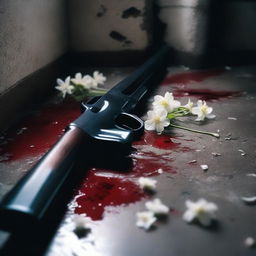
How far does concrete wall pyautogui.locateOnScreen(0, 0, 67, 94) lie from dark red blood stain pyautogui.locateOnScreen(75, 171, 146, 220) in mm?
470

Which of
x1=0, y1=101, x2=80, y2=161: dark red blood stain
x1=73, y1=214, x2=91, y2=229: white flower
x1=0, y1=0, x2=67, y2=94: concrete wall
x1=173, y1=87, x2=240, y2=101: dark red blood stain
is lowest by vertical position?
x1=173, y1=87, x2=240, y2=101: dark red blood stain

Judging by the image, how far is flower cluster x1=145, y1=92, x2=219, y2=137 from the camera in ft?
3.35

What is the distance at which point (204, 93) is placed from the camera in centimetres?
145

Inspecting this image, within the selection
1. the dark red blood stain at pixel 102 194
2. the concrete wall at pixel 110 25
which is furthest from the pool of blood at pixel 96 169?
the concrete wall at pixel 110 25

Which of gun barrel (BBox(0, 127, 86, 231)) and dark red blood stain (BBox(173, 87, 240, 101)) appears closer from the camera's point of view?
gun barrel (BBox(0, 127, 86, 231))

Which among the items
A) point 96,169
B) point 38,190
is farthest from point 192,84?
point 38,190

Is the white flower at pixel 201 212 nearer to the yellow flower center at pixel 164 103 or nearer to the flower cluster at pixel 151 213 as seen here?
the flower cluster at pixel 151 213

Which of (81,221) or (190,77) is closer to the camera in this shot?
(81,221)

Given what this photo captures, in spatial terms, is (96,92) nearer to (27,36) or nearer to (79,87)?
(79,87)

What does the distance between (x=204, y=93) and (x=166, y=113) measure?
0.48 m

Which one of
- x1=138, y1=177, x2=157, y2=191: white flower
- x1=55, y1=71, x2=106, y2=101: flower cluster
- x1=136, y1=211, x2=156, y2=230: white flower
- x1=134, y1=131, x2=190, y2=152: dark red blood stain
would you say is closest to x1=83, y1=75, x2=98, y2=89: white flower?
x1=55, y1=71, x2=106, y2=101: flower cluster

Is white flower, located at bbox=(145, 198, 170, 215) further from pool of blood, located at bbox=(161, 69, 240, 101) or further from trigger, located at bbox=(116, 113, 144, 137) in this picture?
pool of blood, located at bbox=(161, 69, 240, 101)

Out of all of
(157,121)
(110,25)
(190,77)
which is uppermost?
(110,25)

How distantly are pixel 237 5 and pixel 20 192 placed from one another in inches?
72.7
